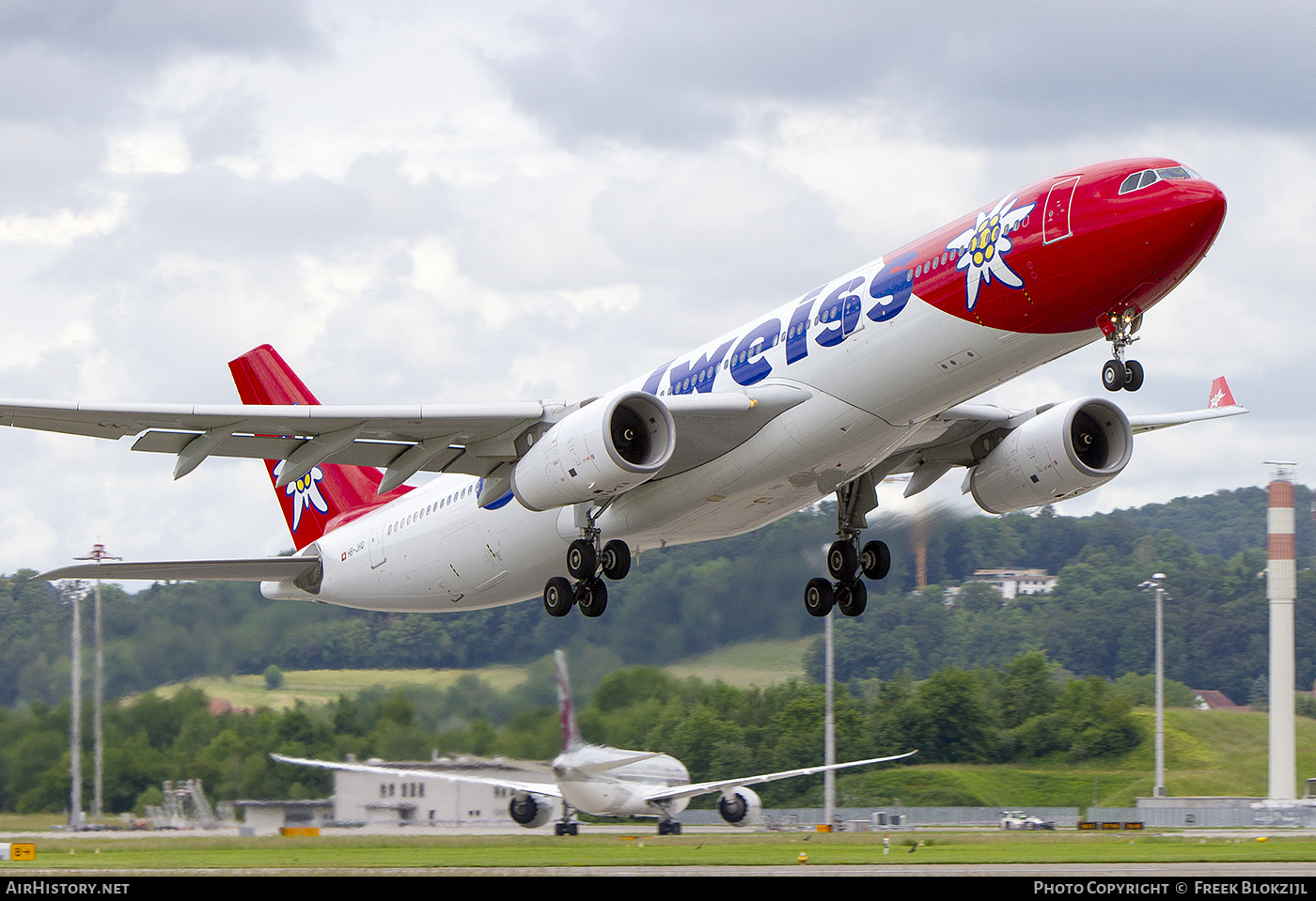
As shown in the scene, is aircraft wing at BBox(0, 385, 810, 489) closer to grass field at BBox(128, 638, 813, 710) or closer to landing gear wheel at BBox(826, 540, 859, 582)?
landing gear wheel at BBox(826, 540, 859, 582)

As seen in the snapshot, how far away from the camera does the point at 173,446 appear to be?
77.2 feet

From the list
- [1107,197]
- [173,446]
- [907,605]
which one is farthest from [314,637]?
[907,605]

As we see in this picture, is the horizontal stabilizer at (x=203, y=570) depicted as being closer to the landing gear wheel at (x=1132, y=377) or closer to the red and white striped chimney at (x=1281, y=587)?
the landing gear wheel at (x=1132, y=377)

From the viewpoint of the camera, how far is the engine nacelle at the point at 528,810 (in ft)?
129

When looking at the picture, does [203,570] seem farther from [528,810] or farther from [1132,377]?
[1132,377]

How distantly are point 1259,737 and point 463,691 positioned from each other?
1678 inches

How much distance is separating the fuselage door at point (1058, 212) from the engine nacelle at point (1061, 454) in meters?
5.43

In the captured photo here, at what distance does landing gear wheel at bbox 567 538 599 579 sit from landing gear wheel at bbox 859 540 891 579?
17.3 feet

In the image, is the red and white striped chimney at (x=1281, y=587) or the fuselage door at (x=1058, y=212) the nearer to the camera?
the fuselage door at (x=1058, y=212)

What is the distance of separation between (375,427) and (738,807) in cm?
2221

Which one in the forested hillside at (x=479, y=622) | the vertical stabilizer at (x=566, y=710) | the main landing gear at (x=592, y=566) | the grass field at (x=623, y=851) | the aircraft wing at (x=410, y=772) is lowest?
the grass field at (x=623, y=851)

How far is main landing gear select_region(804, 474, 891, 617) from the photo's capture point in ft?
87.5

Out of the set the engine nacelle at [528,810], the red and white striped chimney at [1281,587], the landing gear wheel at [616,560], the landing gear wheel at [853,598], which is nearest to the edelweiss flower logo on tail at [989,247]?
the landing gear wheel at [616,560]

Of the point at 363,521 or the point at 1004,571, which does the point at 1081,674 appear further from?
the point at 363,521
